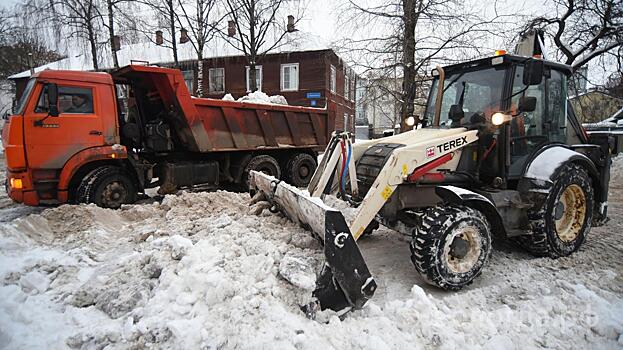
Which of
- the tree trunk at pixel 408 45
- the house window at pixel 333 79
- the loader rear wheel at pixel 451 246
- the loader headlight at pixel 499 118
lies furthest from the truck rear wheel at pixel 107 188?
the house window at pixel 333 79

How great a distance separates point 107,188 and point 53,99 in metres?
1.65

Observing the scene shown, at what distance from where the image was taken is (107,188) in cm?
609

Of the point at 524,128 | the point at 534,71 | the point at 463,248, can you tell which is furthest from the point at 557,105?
the point at 463,248

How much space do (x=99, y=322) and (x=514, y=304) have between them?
343cm

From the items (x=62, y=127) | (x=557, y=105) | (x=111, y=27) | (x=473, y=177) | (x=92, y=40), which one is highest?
(x=111, y=27)

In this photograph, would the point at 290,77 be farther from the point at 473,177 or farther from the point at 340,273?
the point at 340,273

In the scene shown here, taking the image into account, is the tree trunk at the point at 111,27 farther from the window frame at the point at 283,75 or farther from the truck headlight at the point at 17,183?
the truck headlight at the point at 17,183

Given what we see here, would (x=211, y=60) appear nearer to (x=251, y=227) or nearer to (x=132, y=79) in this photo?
(x=132, y=79)

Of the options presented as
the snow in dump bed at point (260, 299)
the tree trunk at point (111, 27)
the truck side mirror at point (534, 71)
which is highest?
the tree trunk at point (111, 27)

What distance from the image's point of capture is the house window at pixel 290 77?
72.9 ft

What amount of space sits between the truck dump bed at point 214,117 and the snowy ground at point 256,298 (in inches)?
127

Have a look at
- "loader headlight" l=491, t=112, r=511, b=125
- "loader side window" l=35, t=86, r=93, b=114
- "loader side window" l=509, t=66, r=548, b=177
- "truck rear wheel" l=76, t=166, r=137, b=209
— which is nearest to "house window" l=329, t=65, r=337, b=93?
"truck rear wheel" l=76, t=166, r=137, b=209

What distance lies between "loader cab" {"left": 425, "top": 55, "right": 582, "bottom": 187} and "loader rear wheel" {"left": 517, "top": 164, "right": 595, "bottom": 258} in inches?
16.7

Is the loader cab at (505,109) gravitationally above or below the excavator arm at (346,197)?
above
